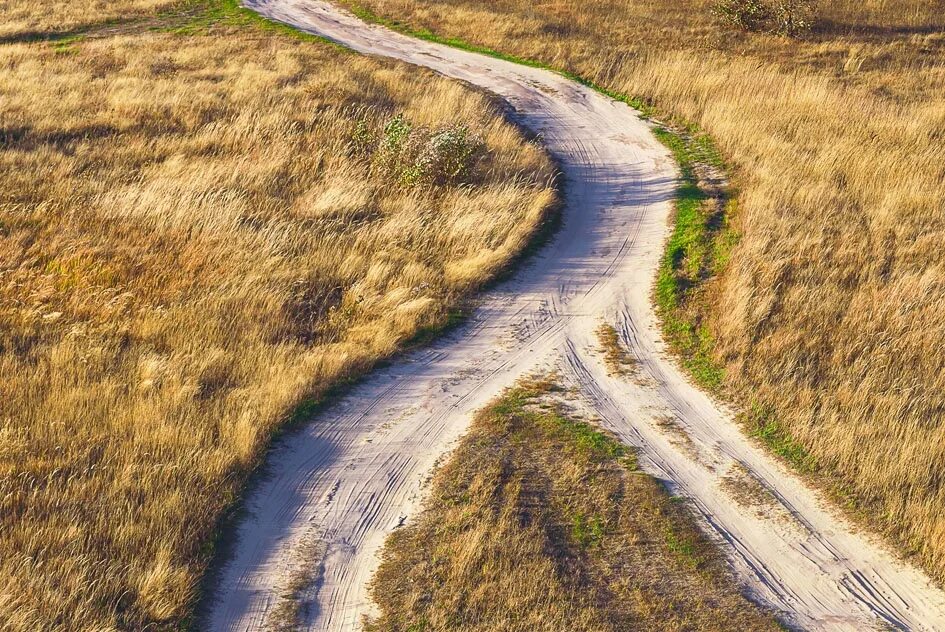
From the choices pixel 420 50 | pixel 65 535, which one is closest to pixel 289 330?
pixel 65 535

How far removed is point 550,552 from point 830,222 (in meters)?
9.37

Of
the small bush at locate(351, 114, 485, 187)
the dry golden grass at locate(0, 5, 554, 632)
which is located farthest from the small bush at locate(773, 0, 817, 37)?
the small bush at locate(351, 114, 485, 187)

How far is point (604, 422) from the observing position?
10.1m

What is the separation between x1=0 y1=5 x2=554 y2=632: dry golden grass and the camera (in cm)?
765

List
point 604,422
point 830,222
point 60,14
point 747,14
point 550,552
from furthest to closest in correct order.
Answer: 1. point 60,14
2. point 747,14
3. point 830,222
4. point 604,422
5. point 550,552

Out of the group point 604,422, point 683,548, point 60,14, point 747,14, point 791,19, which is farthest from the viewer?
point 60,14

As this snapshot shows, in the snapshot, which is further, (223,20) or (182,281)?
(223,20)

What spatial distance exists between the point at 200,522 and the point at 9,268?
7.21 m

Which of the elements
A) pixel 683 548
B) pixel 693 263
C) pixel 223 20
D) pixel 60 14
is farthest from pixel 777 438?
pixel 60 14

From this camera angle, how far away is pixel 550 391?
35.0ft

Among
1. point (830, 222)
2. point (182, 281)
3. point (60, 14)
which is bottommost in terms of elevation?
point (182, 281)

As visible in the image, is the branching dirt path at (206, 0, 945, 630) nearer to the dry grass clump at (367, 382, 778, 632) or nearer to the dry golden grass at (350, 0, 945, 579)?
the dry grass clump at (367, 382, 778, 632)

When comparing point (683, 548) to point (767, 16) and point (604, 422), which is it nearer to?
point (604, 422)

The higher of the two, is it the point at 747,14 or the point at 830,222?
the point at 747,14
